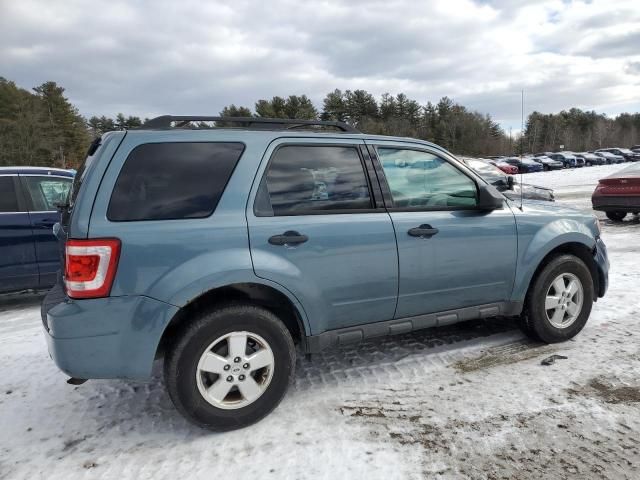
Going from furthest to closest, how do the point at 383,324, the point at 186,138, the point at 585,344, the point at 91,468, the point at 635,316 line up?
the point at 635,316 → the point at 585,344 → the point at 383,324 → the point at 186,138 → the point at 91,468

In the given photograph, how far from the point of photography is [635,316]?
466cm

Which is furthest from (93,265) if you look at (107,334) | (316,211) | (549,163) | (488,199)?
(549,163)

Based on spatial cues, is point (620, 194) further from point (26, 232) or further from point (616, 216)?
point (26, 232)

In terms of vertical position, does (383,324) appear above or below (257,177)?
below

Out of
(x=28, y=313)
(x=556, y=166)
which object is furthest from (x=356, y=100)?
(x=28, y=313)

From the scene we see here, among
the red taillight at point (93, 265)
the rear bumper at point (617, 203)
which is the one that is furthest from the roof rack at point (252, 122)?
the rear bumper at point (617, 203)

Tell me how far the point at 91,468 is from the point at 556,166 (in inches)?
1932

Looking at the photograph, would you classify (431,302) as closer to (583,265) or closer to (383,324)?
(383,324)

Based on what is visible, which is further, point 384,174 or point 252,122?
point 384,174

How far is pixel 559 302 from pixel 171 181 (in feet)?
10.8

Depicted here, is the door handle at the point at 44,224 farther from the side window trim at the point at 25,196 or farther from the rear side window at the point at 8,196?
the rear side window at the point at 8,196

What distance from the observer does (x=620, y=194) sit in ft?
35.1

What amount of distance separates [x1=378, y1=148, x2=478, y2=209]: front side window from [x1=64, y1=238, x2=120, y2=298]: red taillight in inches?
75.0

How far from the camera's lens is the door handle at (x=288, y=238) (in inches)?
114
